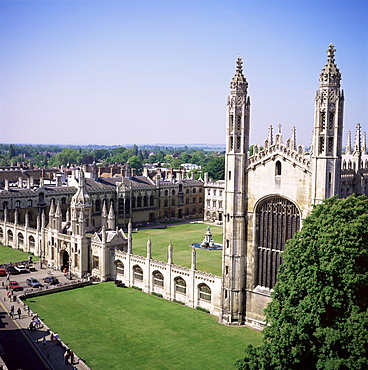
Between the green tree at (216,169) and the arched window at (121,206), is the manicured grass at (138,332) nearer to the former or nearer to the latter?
the arched window at (121,206)

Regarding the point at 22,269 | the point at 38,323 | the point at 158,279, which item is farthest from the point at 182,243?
the point at 38,323

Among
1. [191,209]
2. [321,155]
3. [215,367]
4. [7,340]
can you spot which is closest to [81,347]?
[7,340]

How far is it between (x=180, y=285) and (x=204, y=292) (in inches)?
132

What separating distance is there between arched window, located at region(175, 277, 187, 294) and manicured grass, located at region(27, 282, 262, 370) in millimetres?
1452

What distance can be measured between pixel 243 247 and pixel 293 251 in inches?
434

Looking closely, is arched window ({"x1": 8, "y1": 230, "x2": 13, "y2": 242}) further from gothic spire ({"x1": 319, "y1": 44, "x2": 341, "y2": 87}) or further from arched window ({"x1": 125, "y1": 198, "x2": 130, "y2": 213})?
gothic spire ({"x1": 319, "y1": 44, "x2": 341, "y2": 87})

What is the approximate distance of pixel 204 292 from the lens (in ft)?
142

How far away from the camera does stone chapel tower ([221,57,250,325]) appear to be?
39031 millimetres

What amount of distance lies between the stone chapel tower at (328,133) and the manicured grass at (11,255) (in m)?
44.2

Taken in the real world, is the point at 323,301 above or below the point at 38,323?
above

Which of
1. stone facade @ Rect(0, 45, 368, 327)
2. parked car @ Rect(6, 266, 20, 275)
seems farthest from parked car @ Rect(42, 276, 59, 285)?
parked car @ Rect(6, 266, 20, 275)

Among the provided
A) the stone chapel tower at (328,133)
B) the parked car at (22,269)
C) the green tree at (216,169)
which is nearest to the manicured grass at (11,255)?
the parked car at (22,269)

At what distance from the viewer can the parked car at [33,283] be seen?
165 ft

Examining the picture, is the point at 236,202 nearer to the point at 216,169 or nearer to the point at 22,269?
the point at 22,269
